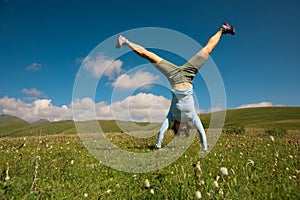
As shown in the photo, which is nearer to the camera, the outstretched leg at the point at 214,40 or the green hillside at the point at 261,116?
the outstretched leg at the point at 214,40

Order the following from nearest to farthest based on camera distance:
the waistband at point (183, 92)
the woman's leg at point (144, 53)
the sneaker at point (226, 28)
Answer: the woman's leg at point (144, 53), the waistband at point (183, 92), the sneaker at point (226, 28)

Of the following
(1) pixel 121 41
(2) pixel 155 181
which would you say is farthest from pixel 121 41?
(2) pixel 155 181

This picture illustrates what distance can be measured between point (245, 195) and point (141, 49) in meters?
4.70

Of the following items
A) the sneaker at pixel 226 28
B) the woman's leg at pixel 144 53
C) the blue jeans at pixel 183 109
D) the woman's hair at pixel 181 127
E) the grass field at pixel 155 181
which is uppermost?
the sneaker at pixel 226 28

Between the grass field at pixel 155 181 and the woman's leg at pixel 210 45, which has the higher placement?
the woman's leg at pixel 210 45

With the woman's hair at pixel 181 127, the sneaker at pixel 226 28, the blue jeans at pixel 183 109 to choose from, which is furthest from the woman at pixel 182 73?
the sneaker at pixel 226 28

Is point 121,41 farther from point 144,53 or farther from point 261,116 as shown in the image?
point 261,116

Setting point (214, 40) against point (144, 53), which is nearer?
point (144, 53)

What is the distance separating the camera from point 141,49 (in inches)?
269

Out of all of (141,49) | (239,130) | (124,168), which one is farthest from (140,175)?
(239,130)

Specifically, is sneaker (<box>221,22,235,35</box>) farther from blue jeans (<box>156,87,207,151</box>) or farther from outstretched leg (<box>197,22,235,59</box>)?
blue jeans (<box>156,87,207,151</box>)

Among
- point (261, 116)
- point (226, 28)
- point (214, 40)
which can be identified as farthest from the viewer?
point (261, 116)

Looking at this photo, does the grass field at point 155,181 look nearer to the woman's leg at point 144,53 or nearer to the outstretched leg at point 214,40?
the woman's leg at point 144,53

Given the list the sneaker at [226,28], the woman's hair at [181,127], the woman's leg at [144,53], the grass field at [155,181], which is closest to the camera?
the grass field at [155,181]
